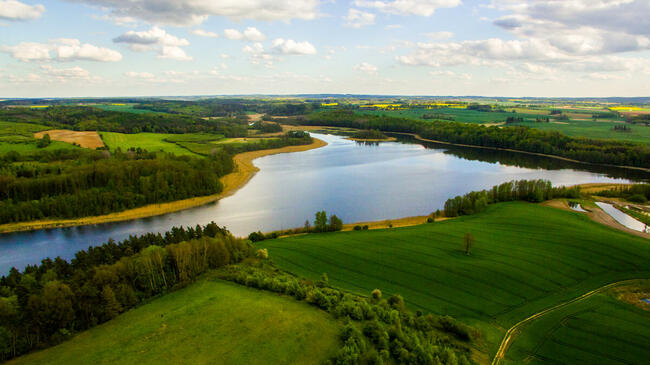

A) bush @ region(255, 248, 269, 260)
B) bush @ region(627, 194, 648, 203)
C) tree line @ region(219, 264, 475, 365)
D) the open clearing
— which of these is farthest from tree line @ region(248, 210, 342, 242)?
the open clearing

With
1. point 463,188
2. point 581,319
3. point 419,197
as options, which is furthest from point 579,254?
point 463,188

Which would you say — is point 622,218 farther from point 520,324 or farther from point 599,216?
point 520,324

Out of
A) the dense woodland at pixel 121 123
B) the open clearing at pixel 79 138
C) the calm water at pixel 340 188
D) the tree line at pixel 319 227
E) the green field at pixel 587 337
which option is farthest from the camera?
the dense woodland at pixel 121 123

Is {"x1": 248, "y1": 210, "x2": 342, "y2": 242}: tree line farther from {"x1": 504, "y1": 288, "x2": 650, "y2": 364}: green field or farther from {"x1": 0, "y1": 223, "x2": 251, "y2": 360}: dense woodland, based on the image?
{"x1": 504, "y1": 288, "x2": 650, "y2": 364}: green field

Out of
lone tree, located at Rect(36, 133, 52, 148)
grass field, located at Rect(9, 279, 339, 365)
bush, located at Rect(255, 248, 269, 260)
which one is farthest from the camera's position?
lone tree, located at Rect(36, 133, 52, 148)

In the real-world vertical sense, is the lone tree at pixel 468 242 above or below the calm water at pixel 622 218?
above

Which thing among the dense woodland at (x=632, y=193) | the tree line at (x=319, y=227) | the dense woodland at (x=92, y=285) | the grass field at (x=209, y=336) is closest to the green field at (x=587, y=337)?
the grass field at (x=209, y=336)

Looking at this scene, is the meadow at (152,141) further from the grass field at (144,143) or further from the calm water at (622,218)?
the calm water at (622,218)
